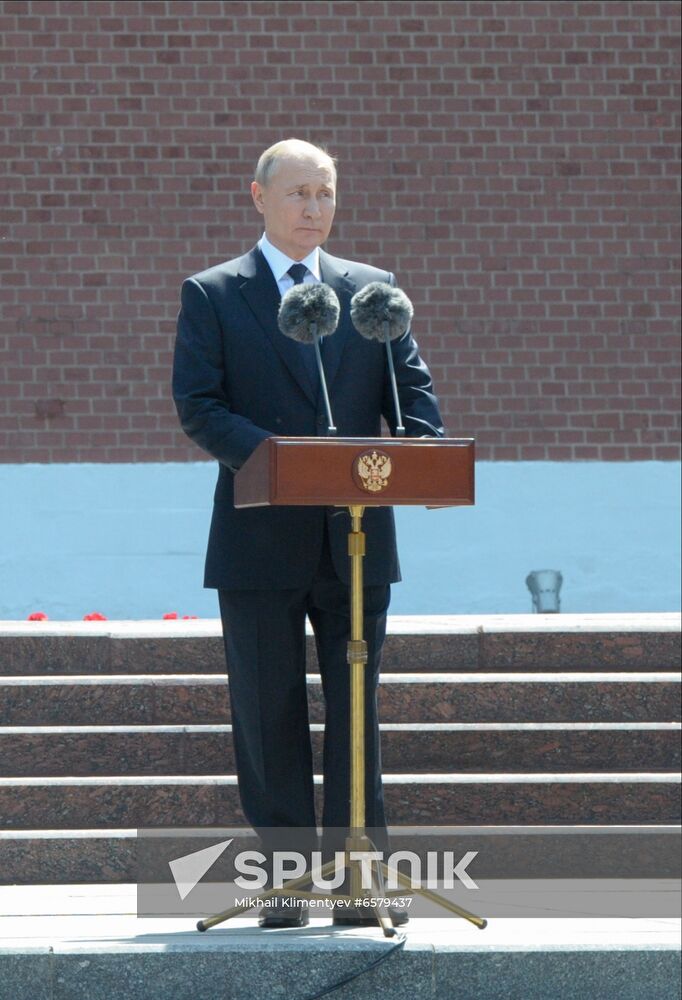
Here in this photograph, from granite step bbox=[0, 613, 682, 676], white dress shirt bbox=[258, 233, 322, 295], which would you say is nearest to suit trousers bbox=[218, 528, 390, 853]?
white dress shirt bbox=[258, 233, 322, 295]

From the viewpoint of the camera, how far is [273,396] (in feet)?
12.7

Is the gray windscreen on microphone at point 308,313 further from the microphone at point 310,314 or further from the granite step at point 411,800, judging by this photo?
the granite step at point 411,800

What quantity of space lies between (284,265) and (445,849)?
5.90 feet

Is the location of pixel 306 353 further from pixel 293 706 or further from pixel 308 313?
pixel 293 706

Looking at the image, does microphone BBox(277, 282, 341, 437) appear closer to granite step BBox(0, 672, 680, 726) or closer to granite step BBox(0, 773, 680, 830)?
granite step BBox(0, 773, 680, 830)

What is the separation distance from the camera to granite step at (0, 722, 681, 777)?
198 inches

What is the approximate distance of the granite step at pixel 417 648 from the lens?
545 cm

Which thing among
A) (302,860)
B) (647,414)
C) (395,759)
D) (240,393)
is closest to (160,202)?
(647,414)

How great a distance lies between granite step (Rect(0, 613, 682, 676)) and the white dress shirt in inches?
68.3

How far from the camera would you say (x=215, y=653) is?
214 inches

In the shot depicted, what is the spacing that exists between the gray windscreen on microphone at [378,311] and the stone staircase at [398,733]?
1779 millimetres

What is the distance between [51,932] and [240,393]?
1321mm

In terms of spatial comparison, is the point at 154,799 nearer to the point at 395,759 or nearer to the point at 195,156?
the point at 395,759
